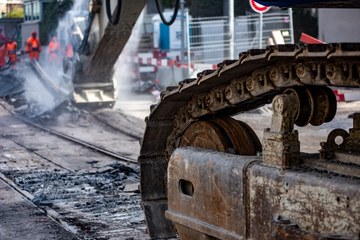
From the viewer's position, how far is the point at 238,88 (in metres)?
6.48

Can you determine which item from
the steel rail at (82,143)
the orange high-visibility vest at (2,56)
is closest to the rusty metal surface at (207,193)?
the steel rail at (82,143)

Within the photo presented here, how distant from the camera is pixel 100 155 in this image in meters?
14.6

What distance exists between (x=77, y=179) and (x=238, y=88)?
19.2ft

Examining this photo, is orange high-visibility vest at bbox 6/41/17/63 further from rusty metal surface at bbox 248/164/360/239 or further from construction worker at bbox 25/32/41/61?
rusty metal surface at bbox 248/164/360/239

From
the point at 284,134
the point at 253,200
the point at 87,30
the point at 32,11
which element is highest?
the point at 284,134

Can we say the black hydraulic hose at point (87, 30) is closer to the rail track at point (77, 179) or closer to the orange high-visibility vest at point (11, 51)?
the rail track at point (77, 179)

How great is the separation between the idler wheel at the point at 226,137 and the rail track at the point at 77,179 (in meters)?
1.94

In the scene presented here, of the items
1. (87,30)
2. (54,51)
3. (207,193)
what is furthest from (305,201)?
(54,51)

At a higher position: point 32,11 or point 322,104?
point 322,104

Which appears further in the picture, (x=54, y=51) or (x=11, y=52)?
(x=11, y=52)

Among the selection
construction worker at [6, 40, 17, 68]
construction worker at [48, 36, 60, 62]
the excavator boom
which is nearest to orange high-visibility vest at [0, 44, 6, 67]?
construction worker at [6, 40, 17, 68]

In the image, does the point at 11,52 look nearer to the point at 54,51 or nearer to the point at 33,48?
the point at 33,48

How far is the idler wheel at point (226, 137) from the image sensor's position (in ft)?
21.9

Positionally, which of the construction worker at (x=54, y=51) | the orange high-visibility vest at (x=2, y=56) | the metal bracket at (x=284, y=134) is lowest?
the orange high-visibility vest at (x=2, y=56)
